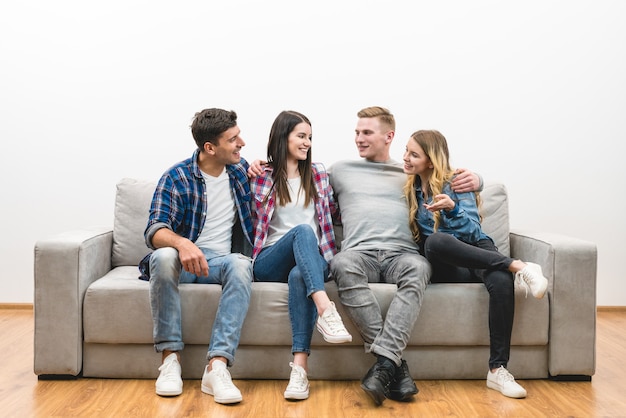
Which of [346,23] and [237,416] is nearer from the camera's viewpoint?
[237,416]

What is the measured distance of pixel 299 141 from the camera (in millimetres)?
2715

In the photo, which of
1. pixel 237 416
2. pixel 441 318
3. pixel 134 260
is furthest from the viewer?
pixel 134 260

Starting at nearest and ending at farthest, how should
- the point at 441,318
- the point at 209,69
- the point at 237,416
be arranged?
the point at 237,416 → the point at 441,318 → the point at 209,69

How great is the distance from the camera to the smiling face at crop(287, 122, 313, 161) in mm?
2719

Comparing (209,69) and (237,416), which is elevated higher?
(209,69)

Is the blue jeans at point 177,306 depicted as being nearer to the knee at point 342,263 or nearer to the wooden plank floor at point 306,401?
the wooden plank floor at point 306,401

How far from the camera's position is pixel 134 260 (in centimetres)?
291

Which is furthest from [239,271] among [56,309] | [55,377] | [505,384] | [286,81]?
[286,81]

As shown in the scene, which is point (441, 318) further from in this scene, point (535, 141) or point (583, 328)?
point (535, 141)

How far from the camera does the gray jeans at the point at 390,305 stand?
233 centimetres

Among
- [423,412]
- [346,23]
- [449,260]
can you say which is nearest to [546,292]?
[449,260]

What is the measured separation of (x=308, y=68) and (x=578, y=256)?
1.85 meters

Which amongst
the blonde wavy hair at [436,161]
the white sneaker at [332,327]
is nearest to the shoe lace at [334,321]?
the white sneaker at [332,327]

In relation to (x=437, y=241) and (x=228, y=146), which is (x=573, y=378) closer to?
(x=437, y=241)
